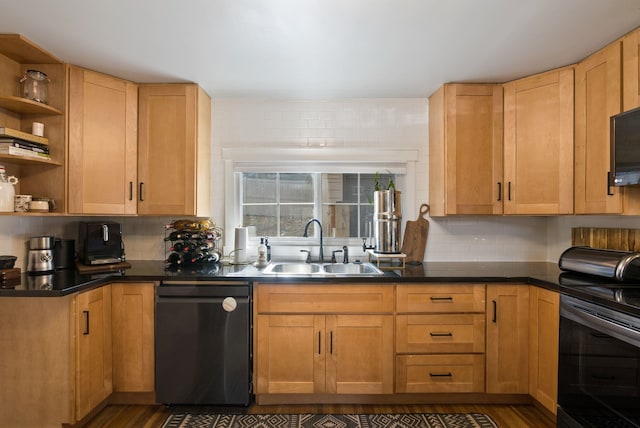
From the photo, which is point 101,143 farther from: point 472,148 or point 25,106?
point 472,148

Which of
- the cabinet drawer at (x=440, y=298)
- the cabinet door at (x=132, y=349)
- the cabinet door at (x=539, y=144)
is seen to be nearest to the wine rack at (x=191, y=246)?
the cabinet door at (x=132, y=349)

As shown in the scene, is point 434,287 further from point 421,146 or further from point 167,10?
point 167,10

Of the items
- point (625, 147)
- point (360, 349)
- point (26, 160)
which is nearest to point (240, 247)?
point (360, 349)

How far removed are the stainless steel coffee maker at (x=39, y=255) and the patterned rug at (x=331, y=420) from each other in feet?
4.14

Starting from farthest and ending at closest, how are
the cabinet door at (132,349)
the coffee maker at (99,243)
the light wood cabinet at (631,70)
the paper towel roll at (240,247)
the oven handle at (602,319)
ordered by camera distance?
the paper towel roll at (240,247)
the coffee maker at (99,243)
the cabinet door at (132,349)
the light wood cabinet at (631,70)
the oven handle at (602,319)

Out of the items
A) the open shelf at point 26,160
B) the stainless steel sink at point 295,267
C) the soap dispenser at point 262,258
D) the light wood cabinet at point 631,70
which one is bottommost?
the stainless steel sink at point 295,267

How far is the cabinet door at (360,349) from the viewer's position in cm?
220

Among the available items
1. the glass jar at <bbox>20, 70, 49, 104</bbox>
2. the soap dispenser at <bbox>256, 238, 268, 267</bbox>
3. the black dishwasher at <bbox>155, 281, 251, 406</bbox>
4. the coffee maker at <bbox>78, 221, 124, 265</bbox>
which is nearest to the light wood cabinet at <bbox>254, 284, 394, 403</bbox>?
the black dishwasher at <bbox>155, 281, 251, 406</bbox>

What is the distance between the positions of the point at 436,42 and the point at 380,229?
4.19 ft

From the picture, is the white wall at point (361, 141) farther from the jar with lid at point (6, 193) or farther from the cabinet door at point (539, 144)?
the jar with lid at point (6, 193)

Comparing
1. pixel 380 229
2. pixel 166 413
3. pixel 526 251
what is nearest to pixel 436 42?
pixel 380 229

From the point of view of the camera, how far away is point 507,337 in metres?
2.21

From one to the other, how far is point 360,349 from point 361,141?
64.5 inches

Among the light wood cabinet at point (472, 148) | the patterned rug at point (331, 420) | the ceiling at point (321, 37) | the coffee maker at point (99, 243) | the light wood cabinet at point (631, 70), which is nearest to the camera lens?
the ceiling at point (321, 37)
